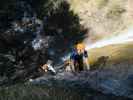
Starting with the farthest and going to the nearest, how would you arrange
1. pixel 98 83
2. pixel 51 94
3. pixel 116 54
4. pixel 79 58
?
pixel 116 54, pixel 79 58, pixel 98 83, pixel 51 94

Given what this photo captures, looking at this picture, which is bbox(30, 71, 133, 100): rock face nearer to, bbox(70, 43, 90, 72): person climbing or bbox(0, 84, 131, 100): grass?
bbox(0, 84, 131, 100): grass

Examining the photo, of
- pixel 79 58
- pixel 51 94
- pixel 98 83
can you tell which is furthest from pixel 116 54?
pixel 51 94

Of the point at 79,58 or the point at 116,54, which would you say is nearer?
the point at 79,58

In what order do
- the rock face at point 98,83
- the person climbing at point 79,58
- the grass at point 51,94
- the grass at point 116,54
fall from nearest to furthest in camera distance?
1. the grass at point 51,94
2. the rock face at point 98,83
3. the person climbing at point 79,58
4. the grass at point 116,54

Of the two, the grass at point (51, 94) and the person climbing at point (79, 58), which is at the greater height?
the person climbing at point (79, 58)

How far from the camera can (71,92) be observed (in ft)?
36.6

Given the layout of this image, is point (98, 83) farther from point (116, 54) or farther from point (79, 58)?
point (116, 54)

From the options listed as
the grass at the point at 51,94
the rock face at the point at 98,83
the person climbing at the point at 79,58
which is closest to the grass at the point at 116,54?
the person climbing at the point at 79,58

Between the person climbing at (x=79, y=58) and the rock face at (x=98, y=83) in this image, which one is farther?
the person climbing at (x=79, y=58)

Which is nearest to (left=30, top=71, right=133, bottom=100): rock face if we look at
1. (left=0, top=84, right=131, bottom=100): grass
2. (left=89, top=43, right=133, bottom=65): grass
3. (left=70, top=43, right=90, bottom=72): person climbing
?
(left=0, top=84, right=131, bottom=100): grass

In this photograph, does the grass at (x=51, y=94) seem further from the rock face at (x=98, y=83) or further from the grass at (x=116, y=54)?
the grass at (x=116, y=54)

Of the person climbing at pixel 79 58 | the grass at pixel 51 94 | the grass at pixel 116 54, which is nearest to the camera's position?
the grass at pixel 51 94

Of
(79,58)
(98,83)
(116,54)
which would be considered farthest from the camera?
(116,54)

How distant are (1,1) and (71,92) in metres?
19.7
